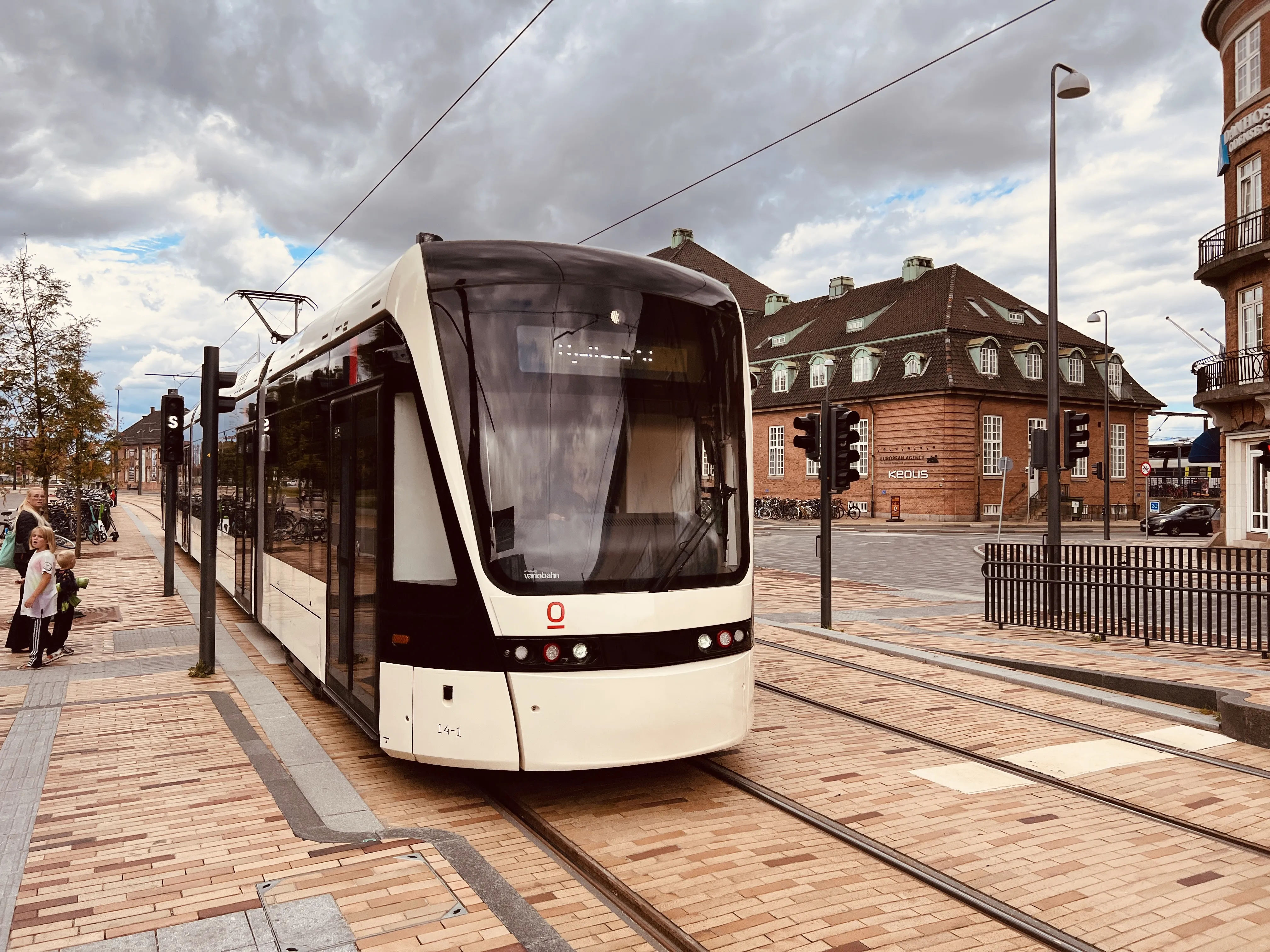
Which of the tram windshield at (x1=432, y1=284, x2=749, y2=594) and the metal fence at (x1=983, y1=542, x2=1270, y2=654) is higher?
the tram windshield at (x1=432, y1=284, x2=749, y2=594)

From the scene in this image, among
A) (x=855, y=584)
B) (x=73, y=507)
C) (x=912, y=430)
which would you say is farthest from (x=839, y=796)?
(x=912, y=430)

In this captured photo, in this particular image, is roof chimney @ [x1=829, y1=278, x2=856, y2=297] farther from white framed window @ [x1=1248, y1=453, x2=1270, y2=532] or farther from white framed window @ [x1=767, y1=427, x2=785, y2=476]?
white framed window @ [x1=1248, y1=453, x2=1270, y2=532]

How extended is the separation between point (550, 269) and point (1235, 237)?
3097cm

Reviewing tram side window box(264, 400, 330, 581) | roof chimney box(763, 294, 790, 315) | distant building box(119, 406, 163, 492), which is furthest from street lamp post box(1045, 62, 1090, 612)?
distant building box(119, 406, 163, 492)

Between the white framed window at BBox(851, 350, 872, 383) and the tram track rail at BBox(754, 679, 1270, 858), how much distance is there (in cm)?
4213

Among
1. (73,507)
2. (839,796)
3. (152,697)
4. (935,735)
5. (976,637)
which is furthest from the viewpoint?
(73,507)

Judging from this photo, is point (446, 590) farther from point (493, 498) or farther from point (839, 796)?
point (839, 796)

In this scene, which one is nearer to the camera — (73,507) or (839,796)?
(839,796)

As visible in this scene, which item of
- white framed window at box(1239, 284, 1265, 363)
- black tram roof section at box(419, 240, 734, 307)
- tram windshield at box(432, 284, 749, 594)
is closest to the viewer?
tram windshield at box(432, 284, 749, 594)

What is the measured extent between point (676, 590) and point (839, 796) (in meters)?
1.58

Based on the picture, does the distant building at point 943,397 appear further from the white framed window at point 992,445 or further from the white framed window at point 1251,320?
the white framed window at point 1251,320

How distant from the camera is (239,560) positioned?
13.3m

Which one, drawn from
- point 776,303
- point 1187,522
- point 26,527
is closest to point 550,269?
point 26,527

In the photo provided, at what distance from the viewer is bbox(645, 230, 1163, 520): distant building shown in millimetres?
46312
